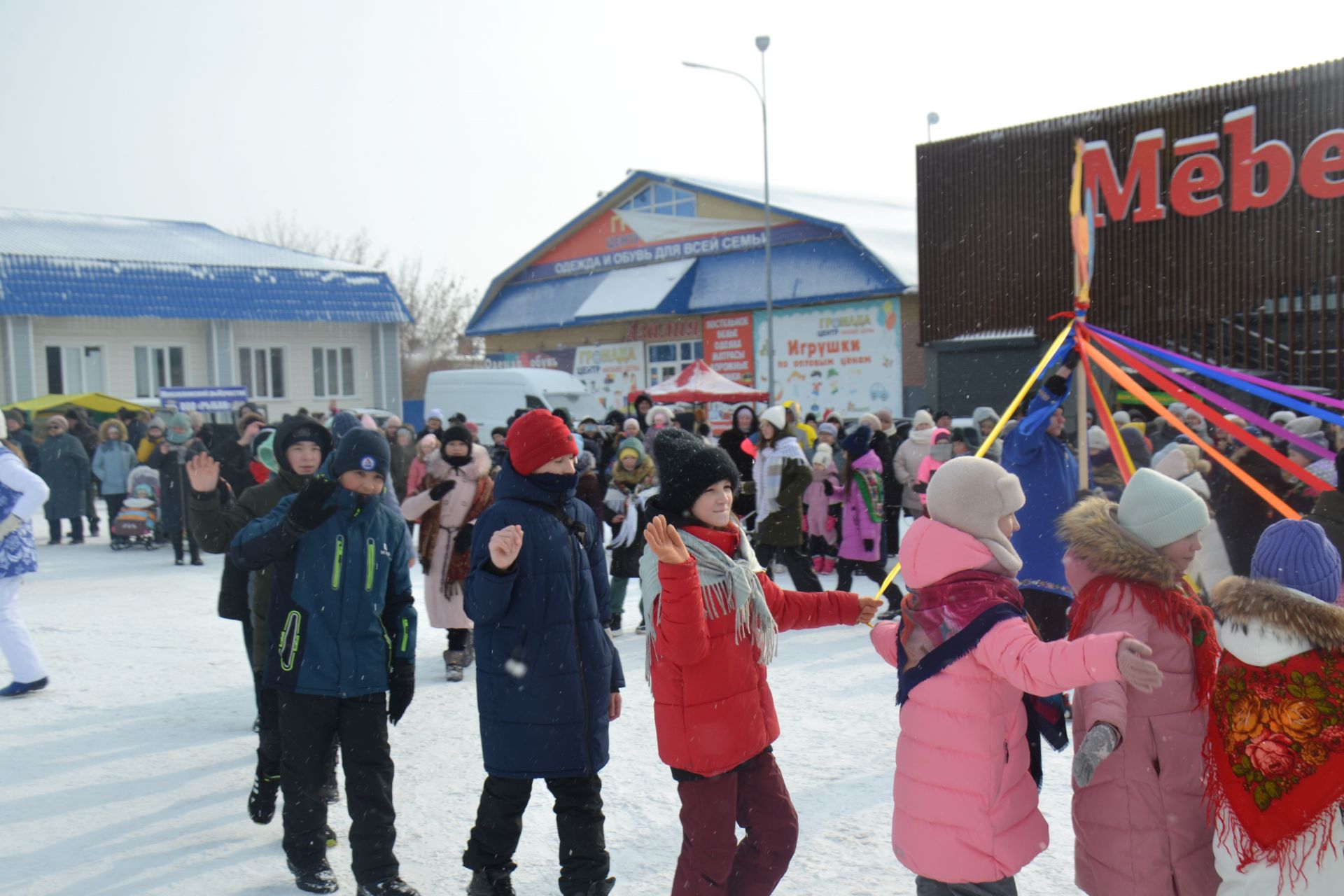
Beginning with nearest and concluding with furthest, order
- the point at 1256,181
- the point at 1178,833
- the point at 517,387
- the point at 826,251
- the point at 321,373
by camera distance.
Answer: the point at 1178,833
the point at 1256,181
the point at 517,387
the point at 826,251
the point at 321,373

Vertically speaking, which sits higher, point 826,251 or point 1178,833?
point 826,251

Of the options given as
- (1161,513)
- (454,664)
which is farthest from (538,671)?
(454,664)

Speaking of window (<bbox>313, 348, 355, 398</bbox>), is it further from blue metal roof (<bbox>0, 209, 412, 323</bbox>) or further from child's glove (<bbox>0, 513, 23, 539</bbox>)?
child's glove (<bbox>0, 513, 23, 539</bbox>)

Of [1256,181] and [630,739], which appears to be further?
[1256,181]

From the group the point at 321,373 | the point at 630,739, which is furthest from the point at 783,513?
the point at 321,373

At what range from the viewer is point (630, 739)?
18.4 feet

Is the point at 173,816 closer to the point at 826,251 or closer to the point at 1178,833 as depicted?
the point at 1178,833

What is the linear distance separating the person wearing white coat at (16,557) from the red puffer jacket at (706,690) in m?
4.68

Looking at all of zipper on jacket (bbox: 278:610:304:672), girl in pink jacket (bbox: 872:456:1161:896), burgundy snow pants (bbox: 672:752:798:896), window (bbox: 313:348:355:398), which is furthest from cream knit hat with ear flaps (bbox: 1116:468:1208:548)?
window (bbox: 313:348:355:398)

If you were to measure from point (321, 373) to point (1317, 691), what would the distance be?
102 ft

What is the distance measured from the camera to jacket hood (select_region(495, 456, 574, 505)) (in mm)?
3676

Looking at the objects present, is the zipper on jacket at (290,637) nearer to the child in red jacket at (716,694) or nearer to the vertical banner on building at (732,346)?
the child in red jacket at (716,694)

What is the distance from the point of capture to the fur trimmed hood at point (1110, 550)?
2836 mm

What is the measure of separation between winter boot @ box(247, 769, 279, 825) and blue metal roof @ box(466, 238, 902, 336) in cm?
2100
